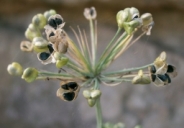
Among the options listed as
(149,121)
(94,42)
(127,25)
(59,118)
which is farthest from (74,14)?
(127,25)

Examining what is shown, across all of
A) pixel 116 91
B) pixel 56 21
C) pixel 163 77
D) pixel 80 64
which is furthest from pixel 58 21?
pixel 116 91

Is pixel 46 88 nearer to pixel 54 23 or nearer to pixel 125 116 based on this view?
pixel 125 116

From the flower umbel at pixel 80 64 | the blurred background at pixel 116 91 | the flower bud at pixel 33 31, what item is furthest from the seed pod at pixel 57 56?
the blurred background at pixel 116 91

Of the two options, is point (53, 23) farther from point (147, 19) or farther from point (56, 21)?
point (147, 19)

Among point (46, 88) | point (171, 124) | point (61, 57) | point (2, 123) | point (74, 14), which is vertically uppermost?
point (74, 14)

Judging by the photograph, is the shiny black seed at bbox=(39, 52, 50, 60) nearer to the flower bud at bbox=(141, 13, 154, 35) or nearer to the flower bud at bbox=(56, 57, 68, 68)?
the flower bud at bbox=(56, 57, 68, 68)
